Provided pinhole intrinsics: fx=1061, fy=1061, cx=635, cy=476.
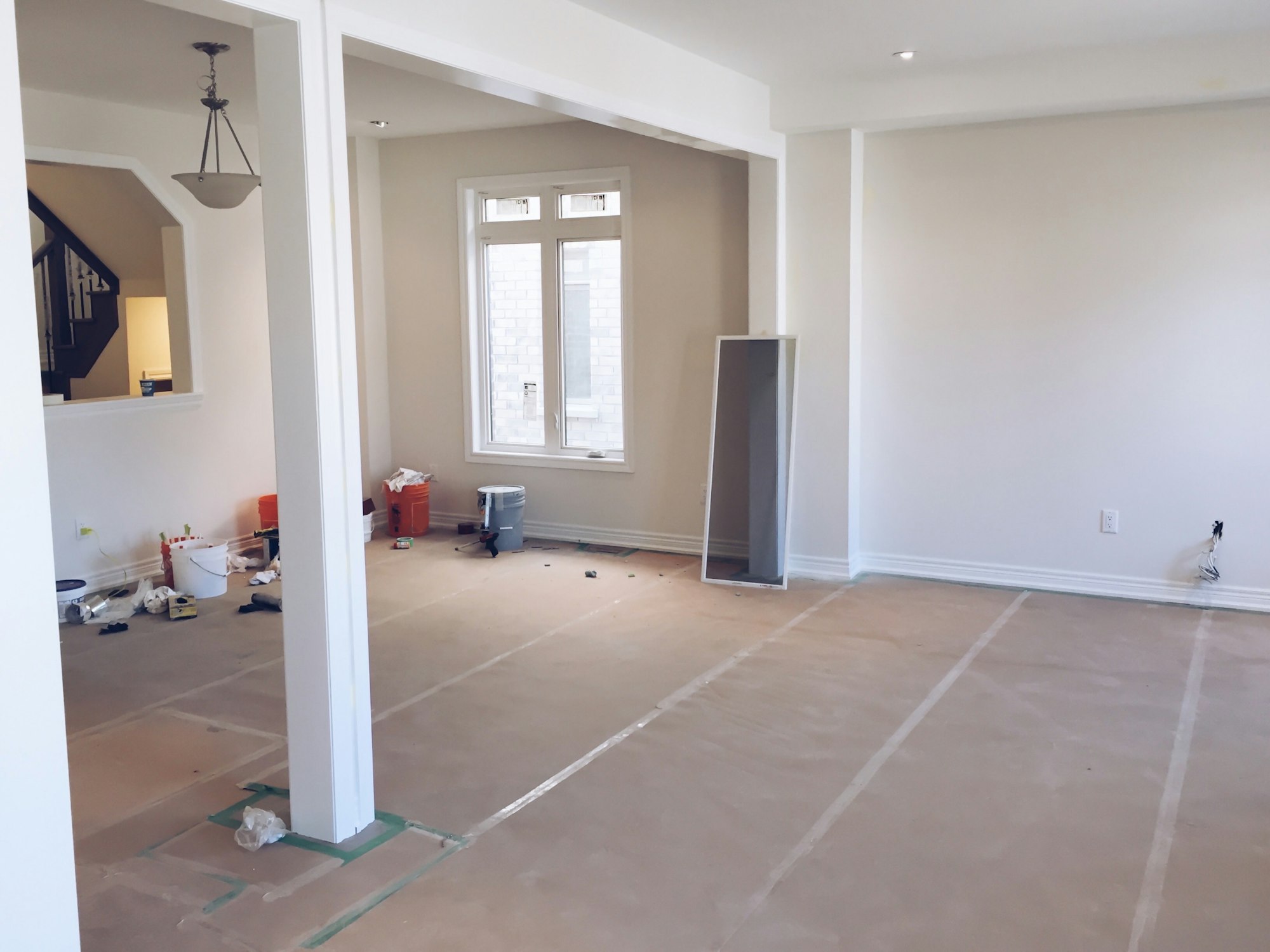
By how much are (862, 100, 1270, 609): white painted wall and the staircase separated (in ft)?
19.4

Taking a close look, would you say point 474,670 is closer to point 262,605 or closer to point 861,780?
point 262,605

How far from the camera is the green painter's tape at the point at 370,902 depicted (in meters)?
2.69

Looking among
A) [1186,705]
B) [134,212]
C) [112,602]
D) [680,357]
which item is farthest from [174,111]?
[1186,705]

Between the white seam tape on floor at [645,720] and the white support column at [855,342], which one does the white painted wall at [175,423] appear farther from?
the white support column at [855,342]

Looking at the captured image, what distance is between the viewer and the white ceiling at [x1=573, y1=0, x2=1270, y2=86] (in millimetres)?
4336

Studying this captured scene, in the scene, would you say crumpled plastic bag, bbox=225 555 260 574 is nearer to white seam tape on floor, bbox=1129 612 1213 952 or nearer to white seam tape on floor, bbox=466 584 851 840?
white seam tape on floor, bbox=466 584 851 840

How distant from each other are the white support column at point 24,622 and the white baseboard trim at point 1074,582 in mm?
4905

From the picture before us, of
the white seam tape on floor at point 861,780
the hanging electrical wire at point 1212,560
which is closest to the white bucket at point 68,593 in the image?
the white seam tape on floor at point 861,780

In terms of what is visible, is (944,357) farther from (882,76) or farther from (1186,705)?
(1186,705)

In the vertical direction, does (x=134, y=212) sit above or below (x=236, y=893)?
above

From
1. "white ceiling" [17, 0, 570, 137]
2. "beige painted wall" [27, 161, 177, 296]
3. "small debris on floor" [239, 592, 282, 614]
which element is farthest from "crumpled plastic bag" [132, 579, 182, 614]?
"white ceiling" [17, 0, 570, 137]

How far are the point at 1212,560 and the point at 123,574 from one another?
6052mm

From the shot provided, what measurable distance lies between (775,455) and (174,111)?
4.18m

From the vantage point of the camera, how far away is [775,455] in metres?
6.15
